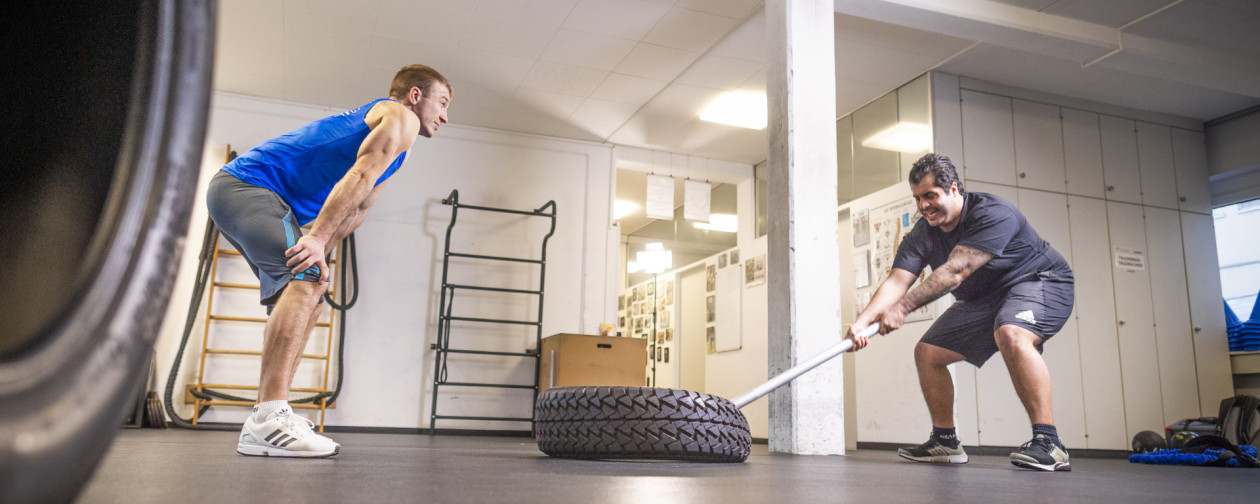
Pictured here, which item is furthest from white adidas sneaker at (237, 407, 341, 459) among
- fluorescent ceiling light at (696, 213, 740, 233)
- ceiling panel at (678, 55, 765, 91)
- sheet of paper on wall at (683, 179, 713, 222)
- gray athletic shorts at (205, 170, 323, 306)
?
fluorescent ceiling light at (696, 213, 740, 233)

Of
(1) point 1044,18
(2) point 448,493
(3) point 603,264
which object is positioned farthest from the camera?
(3) point 603,264

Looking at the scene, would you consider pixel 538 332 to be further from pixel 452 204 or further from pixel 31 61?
pixel 31 61

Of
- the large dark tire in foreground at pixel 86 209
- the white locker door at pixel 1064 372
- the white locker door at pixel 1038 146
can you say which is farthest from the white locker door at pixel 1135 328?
the large dark tire in foreground at pixel 86 209

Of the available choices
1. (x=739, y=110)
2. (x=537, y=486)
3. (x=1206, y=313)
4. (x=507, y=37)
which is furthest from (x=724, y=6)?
(x=1206, y=313)

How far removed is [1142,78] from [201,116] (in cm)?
725

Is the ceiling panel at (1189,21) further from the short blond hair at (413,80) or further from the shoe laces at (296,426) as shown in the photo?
the shoe laces at (296,426)

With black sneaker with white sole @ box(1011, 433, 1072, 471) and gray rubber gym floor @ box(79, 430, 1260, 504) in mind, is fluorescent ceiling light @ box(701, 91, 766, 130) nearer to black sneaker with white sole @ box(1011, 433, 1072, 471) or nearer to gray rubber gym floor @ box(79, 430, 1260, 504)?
black sneaker with white sole @ box(1011, 433, 1072, 471)

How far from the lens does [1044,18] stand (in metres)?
5.21

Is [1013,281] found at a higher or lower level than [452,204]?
lower

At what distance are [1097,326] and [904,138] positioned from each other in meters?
2.02

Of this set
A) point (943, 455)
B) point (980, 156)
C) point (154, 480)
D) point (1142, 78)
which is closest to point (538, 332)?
point (980, 156)

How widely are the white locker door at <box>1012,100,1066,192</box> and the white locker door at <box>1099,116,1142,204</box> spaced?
490 millimetres

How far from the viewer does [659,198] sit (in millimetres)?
7938

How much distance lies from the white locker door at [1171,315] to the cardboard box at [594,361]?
13.4 feet
